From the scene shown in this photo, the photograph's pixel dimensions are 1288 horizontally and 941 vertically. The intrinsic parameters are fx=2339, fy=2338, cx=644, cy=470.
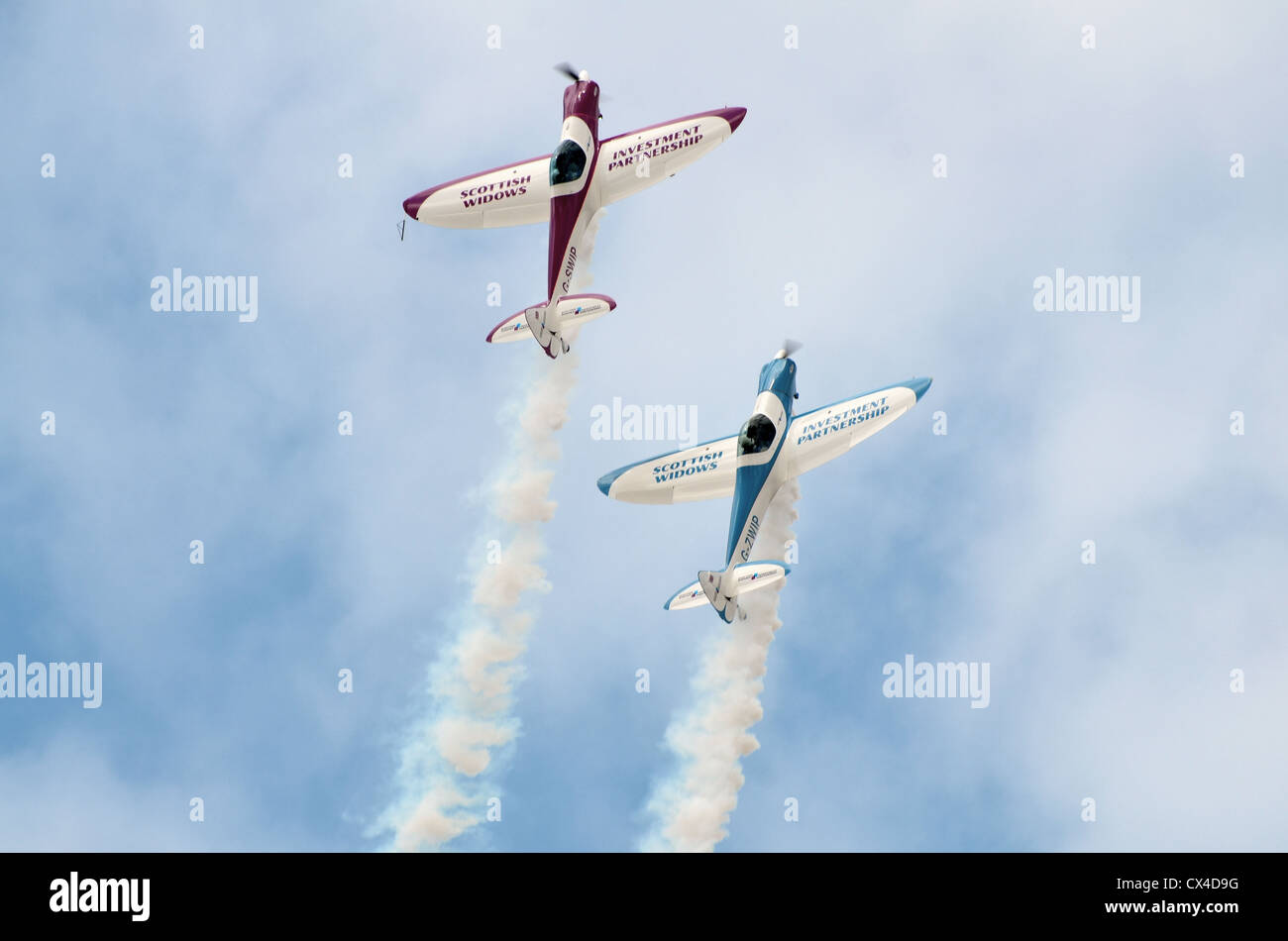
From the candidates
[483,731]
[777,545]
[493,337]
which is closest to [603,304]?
[493,337]

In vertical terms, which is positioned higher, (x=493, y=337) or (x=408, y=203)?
(x=408, y=203)

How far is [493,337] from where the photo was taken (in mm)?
68688

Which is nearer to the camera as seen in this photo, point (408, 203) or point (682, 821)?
point (682, 821)

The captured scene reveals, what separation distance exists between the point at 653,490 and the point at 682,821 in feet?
33.0

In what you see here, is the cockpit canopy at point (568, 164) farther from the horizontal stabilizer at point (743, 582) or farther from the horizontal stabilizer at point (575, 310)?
the horizontal stabilizer at point (743, 582)

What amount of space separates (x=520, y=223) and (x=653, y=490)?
9006 millimetres

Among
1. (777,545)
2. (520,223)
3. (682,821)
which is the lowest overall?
(682,821)

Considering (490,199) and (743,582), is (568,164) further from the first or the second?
(743,582)

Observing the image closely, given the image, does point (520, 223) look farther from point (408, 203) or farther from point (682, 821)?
point (682, 821)

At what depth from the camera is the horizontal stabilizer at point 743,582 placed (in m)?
64.8

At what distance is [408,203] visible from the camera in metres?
70.9

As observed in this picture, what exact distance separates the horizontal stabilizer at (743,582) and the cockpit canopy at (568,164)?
41.4 feet

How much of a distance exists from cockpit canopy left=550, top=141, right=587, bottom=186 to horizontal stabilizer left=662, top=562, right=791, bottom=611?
1262cm

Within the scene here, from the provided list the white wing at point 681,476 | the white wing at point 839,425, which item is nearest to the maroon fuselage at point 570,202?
the white wing at point 681,476
